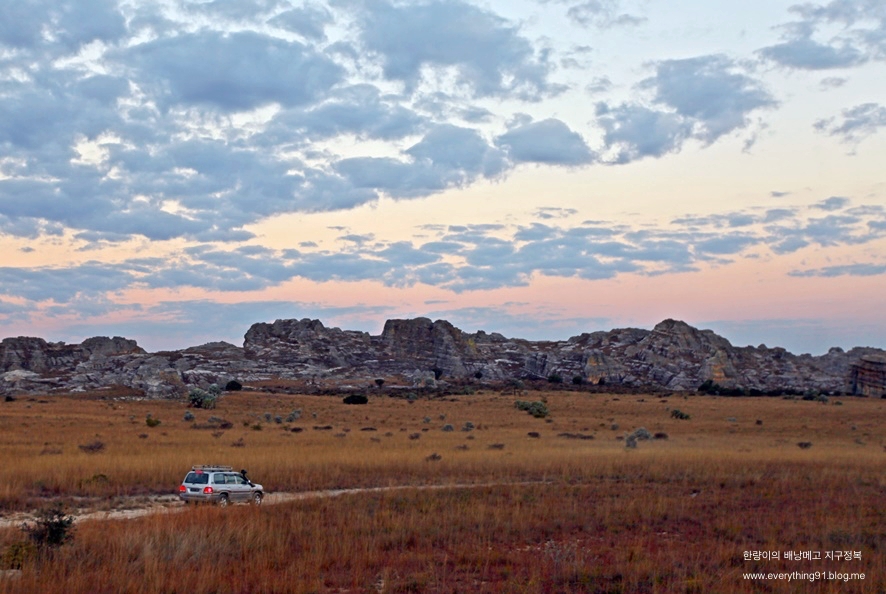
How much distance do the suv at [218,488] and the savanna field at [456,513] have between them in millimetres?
→ 631

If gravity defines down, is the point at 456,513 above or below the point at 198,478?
below

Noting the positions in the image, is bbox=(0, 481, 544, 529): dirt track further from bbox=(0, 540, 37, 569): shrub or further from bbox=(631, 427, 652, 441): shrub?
bbox=(631, 427, 652, 441): shrub

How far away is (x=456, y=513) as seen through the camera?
16.9 meters

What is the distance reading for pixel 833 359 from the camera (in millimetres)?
197250

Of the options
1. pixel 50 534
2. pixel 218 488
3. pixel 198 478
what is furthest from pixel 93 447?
pixel 50 534

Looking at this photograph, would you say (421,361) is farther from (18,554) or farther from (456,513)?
(18,554)

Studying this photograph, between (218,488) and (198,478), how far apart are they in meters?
0.73

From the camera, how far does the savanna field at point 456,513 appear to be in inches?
440

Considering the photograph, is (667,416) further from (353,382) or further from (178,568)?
(353,382)

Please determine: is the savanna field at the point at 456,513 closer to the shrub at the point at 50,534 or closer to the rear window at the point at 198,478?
the shrub at the point at 50,534

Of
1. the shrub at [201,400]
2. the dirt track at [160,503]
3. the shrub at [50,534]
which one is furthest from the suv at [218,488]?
the shrub at [201,400]

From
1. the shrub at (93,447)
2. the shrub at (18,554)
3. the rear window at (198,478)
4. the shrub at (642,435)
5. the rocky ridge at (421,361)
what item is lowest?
the shrub at (642,435)

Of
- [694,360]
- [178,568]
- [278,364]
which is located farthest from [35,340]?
[178,568]

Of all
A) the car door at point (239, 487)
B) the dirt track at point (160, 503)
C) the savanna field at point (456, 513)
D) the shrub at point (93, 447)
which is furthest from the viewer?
the shrub at point (93, 447)
